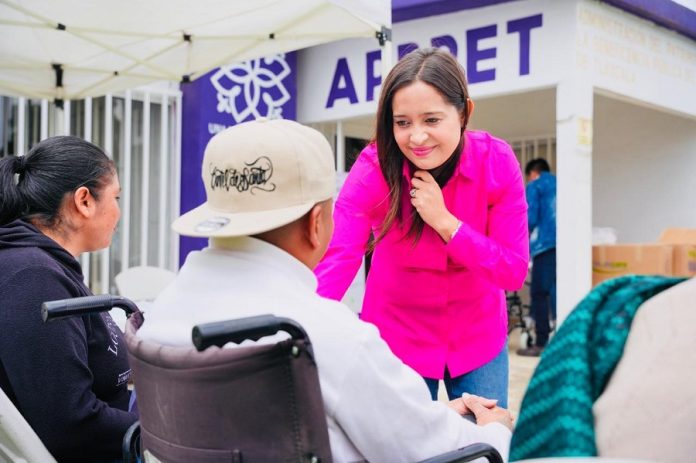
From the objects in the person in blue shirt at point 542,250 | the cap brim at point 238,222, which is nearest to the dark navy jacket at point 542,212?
the person in blue shirt at point 542,250

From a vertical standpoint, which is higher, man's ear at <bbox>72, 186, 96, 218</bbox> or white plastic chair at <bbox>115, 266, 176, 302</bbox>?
man's ear at <bbox>72, 186, 96, 218</bbox>

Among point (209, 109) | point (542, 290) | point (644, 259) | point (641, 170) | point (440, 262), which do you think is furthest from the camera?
point (641, 170)

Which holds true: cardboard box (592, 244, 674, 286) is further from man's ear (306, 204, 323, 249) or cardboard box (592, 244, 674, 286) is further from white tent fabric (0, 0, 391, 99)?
man's ear (306, 204, 323, 249)

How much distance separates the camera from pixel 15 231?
6.28ft

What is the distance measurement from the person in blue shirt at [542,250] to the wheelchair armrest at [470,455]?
6179 mm

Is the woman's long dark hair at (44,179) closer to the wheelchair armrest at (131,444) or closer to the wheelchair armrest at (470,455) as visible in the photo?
the wheelchair armrest at (131,444)

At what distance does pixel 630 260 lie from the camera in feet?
22.9

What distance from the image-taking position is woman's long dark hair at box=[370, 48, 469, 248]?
204 cm

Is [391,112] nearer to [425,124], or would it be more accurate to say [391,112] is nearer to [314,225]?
[425,124]

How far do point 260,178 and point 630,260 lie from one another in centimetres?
641

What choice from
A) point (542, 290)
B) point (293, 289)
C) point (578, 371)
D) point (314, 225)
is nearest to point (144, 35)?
point (314, 225)

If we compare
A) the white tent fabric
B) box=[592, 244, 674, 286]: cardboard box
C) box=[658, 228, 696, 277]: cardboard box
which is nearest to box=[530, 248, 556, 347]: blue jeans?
box=[592, 244, 674, 286]: cardboard box

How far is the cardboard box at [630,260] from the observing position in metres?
6.89

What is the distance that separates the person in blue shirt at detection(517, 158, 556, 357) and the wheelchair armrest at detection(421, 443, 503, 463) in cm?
618
